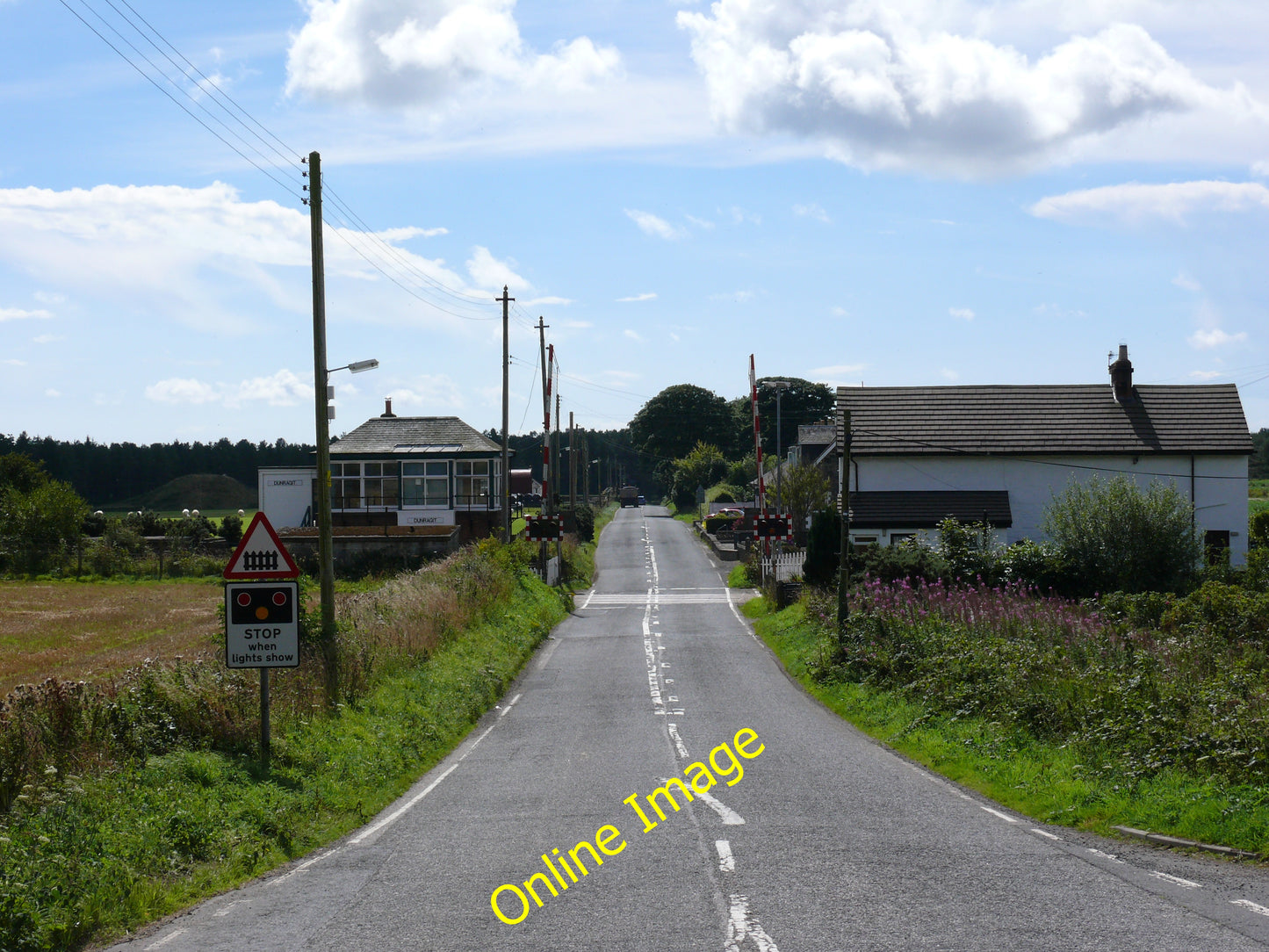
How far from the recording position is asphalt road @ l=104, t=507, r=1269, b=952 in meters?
6.32

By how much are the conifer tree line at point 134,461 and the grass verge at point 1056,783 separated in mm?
106661

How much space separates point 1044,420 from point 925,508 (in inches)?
306

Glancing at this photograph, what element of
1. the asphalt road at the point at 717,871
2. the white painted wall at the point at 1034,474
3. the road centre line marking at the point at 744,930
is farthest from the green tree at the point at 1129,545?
the road centre line marking at the point at 744,930

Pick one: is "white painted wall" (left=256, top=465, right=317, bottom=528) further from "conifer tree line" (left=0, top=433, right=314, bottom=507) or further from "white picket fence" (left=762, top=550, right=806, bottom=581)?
"conifer tree line" (left=0, top=433, right=314, bottom=507)

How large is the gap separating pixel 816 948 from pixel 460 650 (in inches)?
652

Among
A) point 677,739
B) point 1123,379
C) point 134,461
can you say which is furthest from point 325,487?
point 134,461

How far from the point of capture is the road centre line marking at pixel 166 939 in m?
6.67

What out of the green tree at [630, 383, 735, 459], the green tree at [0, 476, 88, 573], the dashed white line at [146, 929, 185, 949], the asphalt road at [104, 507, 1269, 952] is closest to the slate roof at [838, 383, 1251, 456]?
the asphalt road at [104, 507, 1269, 952]

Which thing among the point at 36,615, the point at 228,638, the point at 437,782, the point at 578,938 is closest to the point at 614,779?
the point at 437,782

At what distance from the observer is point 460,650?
21.8 meters

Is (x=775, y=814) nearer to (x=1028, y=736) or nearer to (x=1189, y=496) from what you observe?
(x=1028, y=736)

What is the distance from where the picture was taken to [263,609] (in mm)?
11555

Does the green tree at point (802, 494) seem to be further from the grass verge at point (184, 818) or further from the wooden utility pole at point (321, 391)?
the grass verge at point (184, 818)

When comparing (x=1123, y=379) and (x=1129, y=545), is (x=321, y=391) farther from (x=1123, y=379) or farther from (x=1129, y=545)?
(x=1123, y=379)
